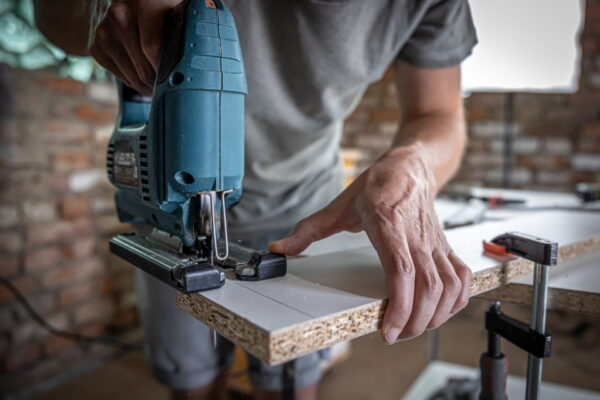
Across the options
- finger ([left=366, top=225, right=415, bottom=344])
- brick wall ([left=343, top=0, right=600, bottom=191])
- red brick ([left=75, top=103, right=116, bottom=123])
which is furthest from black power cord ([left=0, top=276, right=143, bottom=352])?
finger ([left=366, top=225, right=415, bottom=344])

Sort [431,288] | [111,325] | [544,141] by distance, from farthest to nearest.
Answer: [544,141], [111,325], [431,288]

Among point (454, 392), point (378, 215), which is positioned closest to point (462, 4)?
point (378, 215)

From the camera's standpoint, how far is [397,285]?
482mm

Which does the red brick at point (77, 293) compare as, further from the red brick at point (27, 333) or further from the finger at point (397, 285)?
the finger at point (397, 285)

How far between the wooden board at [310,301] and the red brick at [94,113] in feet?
4.55

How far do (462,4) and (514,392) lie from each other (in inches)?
28.7

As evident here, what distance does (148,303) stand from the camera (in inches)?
34.1

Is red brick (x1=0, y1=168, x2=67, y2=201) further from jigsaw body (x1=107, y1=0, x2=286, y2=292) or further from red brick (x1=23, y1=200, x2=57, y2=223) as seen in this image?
jigsaw body (x1=107, y1=0, x2=286, y2=292)

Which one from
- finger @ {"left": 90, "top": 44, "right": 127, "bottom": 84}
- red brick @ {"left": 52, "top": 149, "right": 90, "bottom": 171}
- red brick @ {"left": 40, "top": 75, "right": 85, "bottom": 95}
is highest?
red brick @ {"left": 40, "top": 75, "right": 85, "bottom": 95}

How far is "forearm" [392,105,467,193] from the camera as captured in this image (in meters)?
0.83

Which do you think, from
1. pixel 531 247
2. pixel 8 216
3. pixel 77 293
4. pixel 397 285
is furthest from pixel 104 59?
pixel 77 293

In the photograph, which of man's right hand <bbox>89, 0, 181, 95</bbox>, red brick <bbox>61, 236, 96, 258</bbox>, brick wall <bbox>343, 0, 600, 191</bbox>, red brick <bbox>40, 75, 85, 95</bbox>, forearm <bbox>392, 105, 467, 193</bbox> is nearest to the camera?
man's right hand <bbox>89, 0, 181, 95</bbox>

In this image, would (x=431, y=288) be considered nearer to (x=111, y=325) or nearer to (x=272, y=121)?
(x=272, y=121)

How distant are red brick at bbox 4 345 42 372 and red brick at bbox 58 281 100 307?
17 cm
